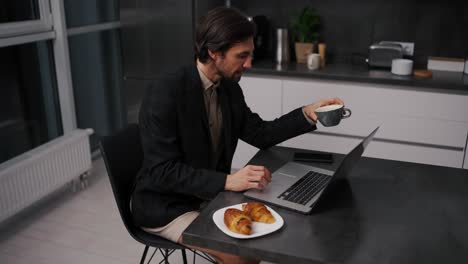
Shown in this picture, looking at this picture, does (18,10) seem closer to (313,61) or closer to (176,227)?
(313,61)

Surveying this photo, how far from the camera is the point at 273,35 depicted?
147 inches

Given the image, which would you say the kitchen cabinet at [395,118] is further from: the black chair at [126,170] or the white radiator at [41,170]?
Answer: the black chair at [126,170]

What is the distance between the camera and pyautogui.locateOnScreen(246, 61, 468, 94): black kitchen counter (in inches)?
113

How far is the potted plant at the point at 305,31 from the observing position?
11.4ft

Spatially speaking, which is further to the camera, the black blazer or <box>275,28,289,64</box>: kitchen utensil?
<box>275,28,289,64</box>: kitchen utensil

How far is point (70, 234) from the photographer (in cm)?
280

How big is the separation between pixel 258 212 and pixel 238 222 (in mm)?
83

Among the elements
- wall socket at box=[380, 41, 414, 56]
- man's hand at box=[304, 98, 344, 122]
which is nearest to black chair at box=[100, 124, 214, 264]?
man's hand at box=[304, 98, 344, 122]

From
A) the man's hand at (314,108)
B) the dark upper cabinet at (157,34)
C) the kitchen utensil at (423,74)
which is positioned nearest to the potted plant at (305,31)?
the dark upper cabinet at (157,34)

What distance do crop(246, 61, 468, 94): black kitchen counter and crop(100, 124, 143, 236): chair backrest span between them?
4.94 ft

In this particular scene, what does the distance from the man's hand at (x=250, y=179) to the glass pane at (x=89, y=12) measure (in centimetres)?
258

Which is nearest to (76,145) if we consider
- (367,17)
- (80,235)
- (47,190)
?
(47,190)

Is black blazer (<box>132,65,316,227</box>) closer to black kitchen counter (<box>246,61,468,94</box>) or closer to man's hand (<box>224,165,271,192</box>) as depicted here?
man's hand (<box>224,165,271,192</box>)

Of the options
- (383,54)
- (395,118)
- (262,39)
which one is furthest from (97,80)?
(395,118)
